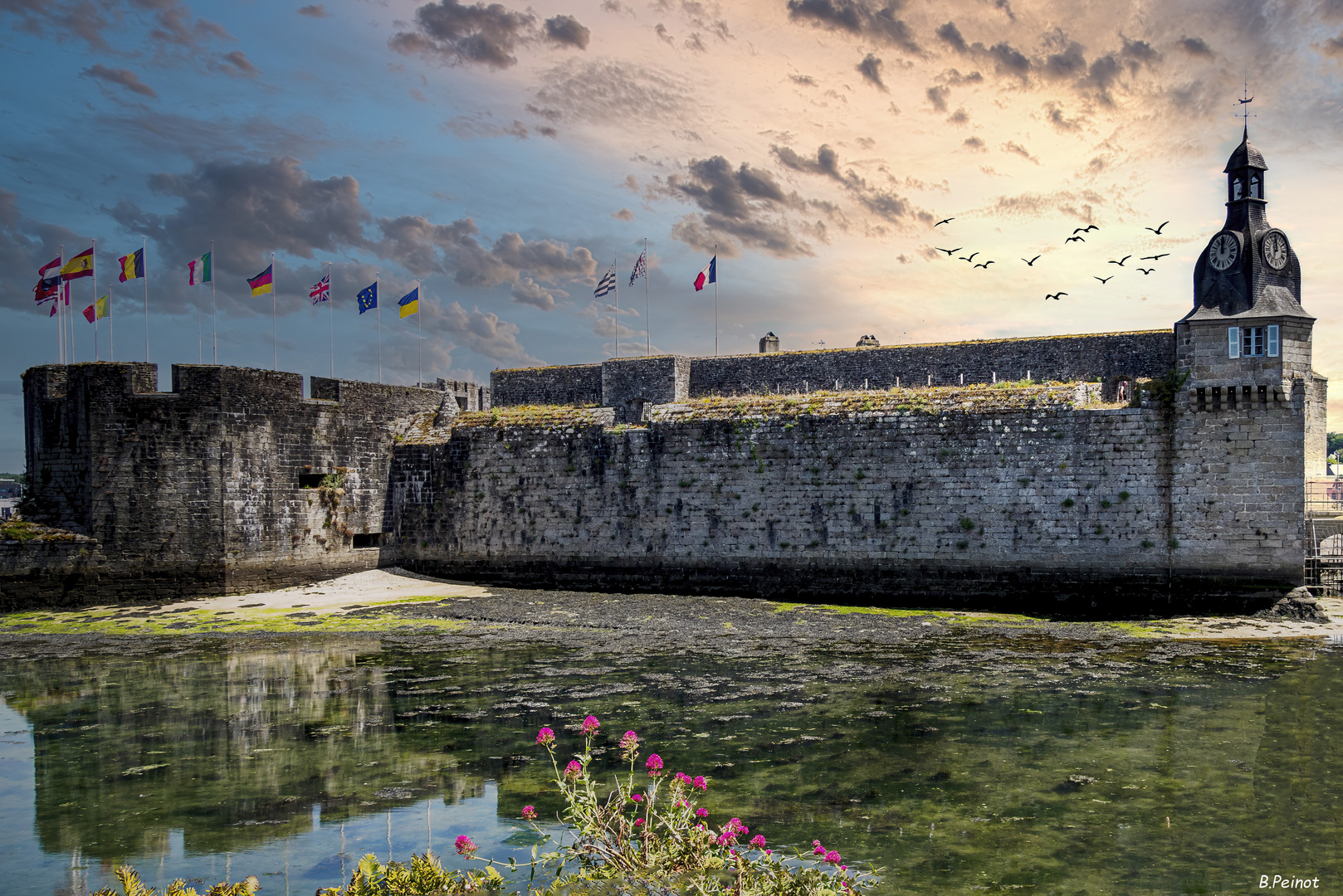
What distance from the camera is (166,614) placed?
19.3m

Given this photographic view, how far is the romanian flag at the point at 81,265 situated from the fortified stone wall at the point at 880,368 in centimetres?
1432

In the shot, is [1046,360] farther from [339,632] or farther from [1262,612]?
[339,632]

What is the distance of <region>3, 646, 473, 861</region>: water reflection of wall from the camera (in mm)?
8008

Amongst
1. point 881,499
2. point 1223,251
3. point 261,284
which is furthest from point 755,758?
point 261,284

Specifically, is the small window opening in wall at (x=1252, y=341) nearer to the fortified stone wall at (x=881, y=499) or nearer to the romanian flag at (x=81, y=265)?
the fortified stone wall at (x=881, y=499)

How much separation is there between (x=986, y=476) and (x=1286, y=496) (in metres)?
5.47

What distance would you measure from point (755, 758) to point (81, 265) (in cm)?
2164

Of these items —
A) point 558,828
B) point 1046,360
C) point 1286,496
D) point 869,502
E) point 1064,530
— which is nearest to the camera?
point 558,828

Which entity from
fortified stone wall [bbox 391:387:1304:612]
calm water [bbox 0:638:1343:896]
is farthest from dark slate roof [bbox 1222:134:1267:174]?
calm water [bbox 0:638:1343:896]

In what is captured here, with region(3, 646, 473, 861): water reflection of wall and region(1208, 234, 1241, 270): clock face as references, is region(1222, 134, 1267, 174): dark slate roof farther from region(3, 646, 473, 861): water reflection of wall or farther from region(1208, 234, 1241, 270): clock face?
region(3, 646, 473, 861): water reflection of wall

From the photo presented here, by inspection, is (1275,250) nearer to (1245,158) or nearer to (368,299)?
(1245,158)

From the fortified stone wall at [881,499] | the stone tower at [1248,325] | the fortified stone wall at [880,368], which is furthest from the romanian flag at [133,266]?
the stone tower at [1248,325]

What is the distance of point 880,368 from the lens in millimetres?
28859

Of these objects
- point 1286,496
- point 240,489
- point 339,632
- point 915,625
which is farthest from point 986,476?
point 240,489
